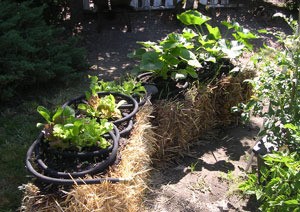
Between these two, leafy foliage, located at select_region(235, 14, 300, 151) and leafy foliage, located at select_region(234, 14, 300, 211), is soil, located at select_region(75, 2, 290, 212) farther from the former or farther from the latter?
leafy foliage, located at select_region(235, 14, 300, 151)

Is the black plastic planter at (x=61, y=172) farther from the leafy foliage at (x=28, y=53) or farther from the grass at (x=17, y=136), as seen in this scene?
the leafy foliage at (x=28, y=53)

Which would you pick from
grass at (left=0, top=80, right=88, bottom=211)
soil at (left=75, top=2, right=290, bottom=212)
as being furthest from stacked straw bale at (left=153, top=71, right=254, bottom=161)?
grass at (left=0, top=80, right=88, bottom=211)

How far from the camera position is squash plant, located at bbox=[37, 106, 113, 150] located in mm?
2180

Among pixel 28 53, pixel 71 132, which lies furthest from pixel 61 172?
pixel 28 53

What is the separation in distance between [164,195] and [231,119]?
1418 millimetres

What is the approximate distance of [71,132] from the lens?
2.18 m

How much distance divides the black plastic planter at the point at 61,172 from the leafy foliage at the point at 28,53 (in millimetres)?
1830

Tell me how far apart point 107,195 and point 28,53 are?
8.89ft

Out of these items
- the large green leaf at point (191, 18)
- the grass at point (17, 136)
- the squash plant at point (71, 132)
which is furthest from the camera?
the large green leaf at point (191, 18)

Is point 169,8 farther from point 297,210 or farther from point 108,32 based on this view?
point 297,210

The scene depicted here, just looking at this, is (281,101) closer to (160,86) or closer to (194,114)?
(194,114)

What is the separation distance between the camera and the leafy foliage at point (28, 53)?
3.91 metres

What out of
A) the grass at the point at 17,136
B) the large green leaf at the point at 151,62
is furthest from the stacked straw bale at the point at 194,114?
the grass at the point at 17,136

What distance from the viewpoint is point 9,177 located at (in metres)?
3.05
